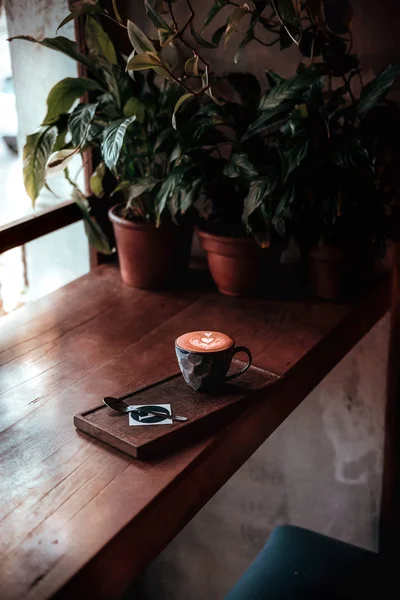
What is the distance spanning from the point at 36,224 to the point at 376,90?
853mm

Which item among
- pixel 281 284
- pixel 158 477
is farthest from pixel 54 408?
pixel 281 284

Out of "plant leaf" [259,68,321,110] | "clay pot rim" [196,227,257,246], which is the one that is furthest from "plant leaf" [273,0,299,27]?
"clay pot rim" [196,227,257,246]

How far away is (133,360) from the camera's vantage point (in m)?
1.59

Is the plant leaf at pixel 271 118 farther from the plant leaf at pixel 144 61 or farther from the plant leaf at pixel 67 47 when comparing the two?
the plant leaf at pixel 67 47

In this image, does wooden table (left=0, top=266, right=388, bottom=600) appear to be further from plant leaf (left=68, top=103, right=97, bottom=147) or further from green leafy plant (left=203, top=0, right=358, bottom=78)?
green leafy plant (left=203, top=0, right=358, bottom=78)

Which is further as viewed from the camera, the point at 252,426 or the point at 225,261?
the point at 225,261

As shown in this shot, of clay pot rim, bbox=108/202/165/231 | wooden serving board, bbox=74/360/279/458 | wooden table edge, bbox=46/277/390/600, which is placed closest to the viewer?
wooden table edge, bbox=46/277/390/600

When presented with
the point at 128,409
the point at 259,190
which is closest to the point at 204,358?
the point at 128,409

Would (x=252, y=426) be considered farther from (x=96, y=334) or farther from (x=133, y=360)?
(x=96, y=334)

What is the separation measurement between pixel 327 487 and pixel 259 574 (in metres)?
0.80

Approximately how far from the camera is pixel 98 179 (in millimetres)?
1991

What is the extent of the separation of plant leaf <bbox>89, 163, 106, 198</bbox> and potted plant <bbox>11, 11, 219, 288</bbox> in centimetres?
6

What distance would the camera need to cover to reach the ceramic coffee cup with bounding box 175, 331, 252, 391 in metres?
1.38

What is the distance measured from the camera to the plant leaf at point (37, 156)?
178cm
